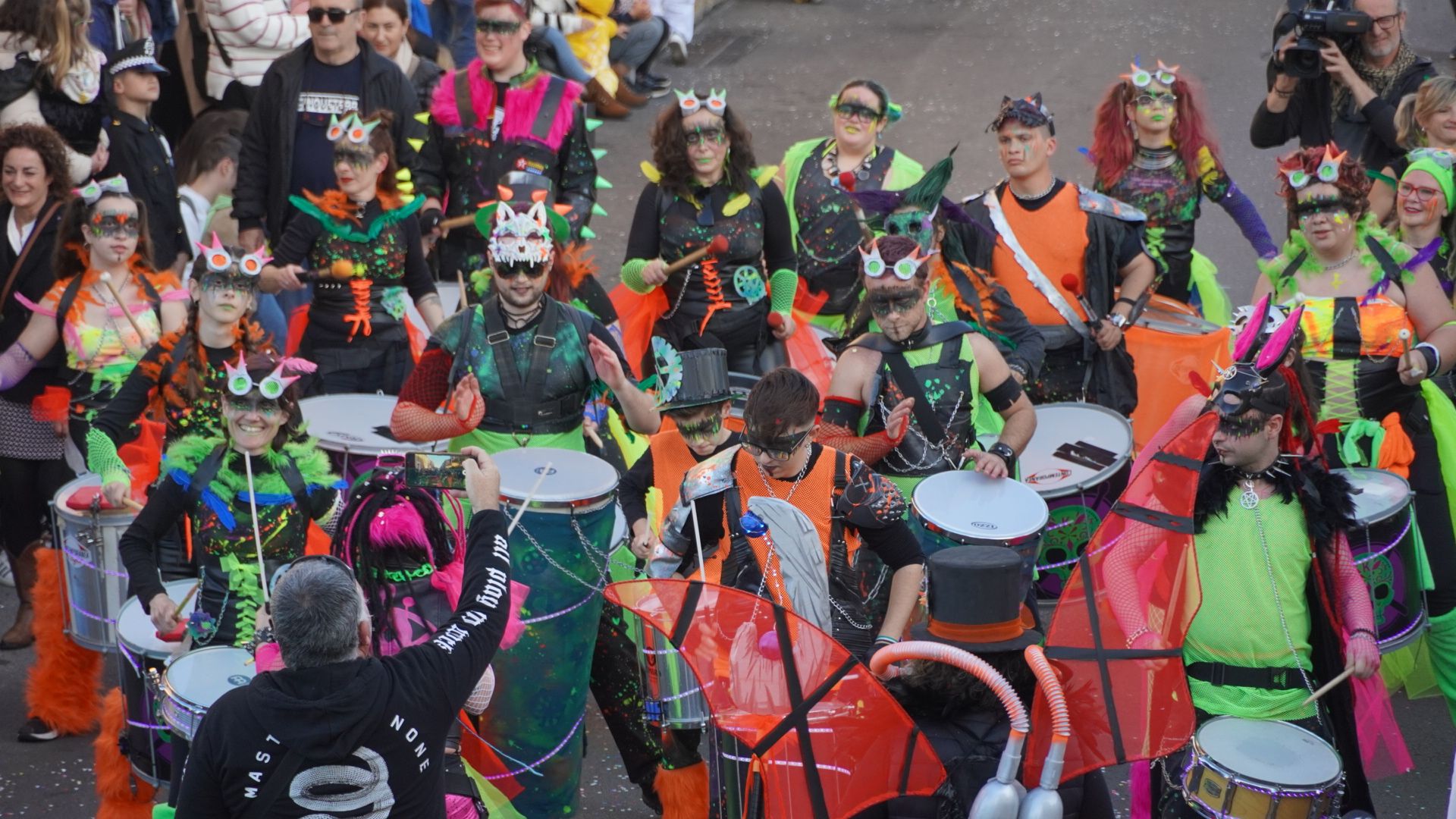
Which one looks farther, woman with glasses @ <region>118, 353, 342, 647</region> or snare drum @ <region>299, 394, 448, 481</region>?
snare drum @ <region>299, 394, 448, 481</region>

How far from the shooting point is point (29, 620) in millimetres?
6980

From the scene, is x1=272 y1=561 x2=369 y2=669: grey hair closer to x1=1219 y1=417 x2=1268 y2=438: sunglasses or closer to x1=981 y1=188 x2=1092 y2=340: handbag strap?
x1=1219 y1=417 x2=1268 y2=438: sunglasses

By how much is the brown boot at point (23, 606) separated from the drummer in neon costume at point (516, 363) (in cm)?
207

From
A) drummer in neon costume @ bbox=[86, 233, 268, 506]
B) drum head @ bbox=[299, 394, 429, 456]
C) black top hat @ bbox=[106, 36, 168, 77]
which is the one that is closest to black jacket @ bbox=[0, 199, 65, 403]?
drum head @ bbox=[299, 394, 429, 456]

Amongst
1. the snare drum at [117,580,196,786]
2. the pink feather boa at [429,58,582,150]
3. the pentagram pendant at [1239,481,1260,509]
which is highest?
the pink feather boa at [429,58,582,150]

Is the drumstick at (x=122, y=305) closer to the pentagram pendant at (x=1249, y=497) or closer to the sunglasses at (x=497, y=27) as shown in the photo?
the sunglasses at (x=497, y=27)

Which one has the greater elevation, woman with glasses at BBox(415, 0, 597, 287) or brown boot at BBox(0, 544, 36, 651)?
woman with glasses at BBox(415, 0, 597, 287)

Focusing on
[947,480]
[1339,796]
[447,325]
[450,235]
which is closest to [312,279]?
[450,235]

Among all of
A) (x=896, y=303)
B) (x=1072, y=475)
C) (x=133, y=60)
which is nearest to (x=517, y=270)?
(x=896, y=303)

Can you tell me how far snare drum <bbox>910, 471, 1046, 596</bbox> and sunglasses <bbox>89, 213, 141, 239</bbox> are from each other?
3.24m

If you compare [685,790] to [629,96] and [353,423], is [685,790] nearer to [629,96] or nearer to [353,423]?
[353,423]

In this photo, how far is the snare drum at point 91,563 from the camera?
5.83m

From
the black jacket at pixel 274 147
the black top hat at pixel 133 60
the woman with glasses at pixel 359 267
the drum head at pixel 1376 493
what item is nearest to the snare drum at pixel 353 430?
the woman with glasses at pixel 359 267

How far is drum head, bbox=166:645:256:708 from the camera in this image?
186 inches
